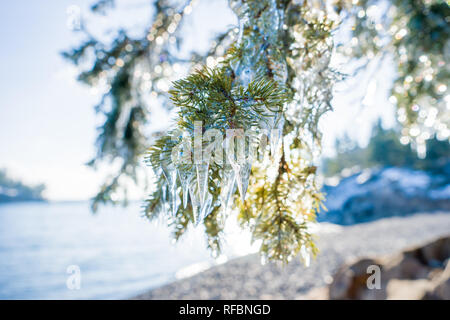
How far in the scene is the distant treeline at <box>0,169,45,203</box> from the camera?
7434 cm

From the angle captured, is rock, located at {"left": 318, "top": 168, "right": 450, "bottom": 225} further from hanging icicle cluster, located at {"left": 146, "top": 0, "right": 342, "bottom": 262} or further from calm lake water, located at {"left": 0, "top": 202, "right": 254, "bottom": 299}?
hanging icicle cluster, located at {"left": 146, "top": 0, "right": 342, "bottom": 262}

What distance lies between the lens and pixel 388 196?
3284 cm

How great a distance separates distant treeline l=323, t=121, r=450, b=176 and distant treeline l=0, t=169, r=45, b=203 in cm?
7566

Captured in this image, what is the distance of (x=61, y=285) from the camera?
552 inches

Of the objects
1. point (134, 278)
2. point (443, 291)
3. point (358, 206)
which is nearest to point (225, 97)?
point (443, 291)

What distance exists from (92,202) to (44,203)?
4438 inches

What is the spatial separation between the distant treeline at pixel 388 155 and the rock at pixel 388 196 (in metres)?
1.57

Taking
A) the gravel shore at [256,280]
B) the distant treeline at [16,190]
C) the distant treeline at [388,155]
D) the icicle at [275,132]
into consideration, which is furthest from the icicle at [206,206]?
the distant treeline at [16,190]

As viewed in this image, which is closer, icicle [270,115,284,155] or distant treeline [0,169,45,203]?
icicle [270,115,284,155]

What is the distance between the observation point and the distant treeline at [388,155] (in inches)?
1299

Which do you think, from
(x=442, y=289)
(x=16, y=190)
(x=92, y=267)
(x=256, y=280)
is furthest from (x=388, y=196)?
(x=16, y=190)

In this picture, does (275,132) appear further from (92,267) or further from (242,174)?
(92,267)

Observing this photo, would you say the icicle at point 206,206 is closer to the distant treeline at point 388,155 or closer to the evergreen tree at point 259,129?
the evergreen tree at point 259,129

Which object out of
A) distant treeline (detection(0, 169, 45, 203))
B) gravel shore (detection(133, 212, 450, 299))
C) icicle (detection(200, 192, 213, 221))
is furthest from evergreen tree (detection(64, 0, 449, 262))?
distant treeline (detection(0, 169, 45, 203))
